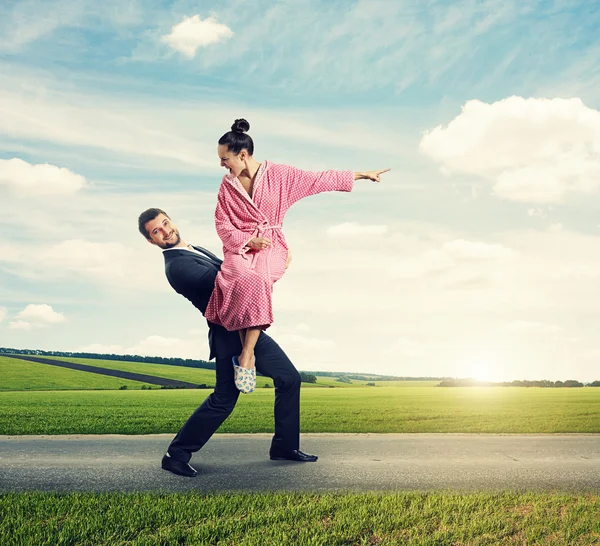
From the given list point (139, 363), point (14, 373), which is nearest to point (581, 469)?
point (14, 373)

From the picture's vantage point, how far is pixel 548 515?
15.0ft

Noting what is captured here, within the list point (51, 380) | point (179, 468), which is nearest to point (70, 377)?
point (51, 380)

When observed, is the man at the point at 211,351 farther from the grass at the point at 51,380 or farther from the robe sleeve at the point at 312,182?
the grass at the point at 51,380

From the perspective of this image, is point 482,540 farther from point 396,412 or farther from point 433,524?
point 396,412

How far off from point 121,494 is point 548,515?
11.2ft

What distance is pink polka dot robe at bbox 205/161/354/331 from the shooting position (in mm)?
5223

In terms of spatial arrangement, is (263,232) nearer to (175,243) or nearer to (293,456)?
(175,243)

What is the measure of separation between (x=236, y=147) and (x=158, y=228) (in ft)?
3.45

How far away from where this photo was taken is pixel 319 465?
6133 mm

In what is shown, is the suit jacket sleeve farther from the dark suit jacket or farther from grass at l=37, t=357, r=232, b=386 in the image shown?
grass at l=37, t=357, r=232, b=386

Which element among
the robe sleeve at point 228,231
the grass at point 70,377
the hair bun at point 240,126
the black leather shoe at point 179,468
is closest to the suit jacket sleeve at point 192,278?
the robe sleeve at point 228,231

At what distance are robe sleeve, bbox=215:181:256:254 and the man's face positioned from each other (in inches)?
19.9

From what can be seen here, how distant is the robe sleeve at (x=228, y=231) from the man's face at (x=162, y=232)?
1.66ft

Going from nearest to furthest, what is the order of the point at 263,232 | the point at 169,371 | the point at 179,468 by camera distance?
the point at 263,232
the point at 179,468
the point at 169,371
